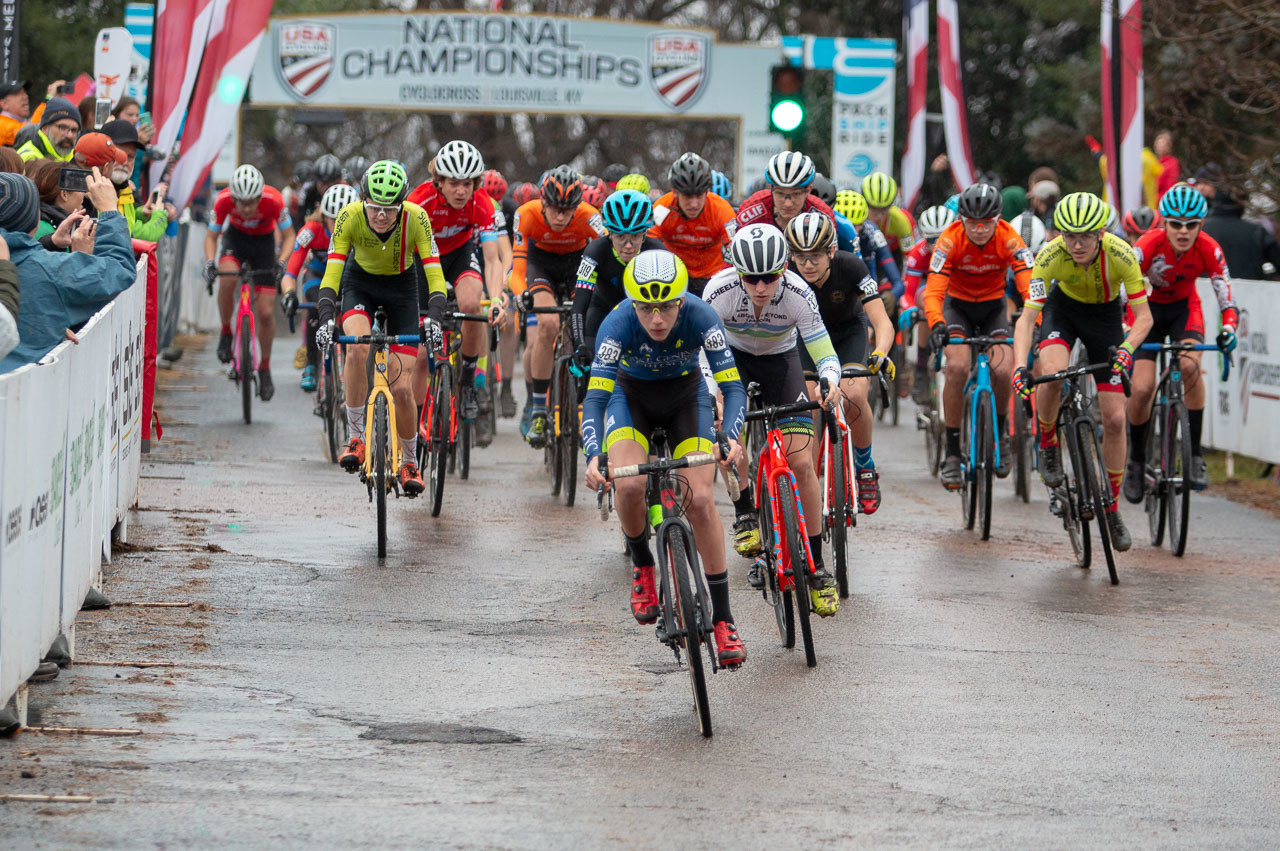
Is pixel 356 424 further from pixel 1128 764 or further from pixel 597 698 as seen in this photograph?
pixel 1128 764

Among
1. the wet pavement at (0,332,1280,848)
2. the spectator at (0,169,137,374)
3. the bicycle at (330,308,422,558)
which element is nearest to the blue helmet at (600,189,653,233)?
the bicycle at (330,308,422,558)

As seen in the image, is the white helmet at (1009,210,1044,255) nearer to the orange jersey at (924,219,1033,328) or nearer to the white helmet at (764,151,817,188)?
the orange jersey at (924,219,1033,328)

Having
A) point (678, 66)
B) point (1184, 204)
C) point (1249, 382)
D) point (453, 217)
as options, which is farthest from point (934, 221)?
point (678, 66)

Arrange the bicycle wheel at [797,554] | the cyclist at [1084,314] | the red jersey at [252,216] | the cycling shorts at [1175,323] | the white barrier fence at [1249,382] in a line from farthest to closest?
1. the red jersey at [252,216]
2. the white barrier fence at [1249,382]
3. the cycling shorts at [1175,323]
4. the cyclist at [1084,314]
5. the bicycle wheel at [797,554]

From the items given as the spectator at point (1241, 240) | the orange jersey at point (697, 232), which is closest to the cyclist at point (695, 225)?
the orange jersey at point (697, 232)

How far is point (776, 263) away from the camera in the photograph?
8.62 metres

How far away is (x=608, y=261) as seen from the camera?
11484 millimetres

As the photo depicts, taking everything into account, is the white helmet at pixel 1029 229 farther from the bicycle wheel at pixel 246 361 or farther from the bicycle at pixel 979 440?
the bicycle wheel at pixel 246 361

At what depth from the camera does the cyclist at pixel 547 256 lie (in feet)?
44.4

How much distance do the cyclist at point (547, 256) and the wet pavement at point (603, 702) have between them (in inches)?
60.8

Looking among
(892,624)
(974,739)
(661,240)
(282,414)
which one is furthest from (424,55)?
(974,739)

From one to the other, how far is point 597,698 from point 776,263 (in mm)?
2244

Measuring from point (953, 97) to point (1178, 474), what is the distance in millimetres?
12769

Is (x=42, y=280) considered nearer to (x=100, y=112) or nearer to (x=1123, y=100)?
(x=100, y=112)
